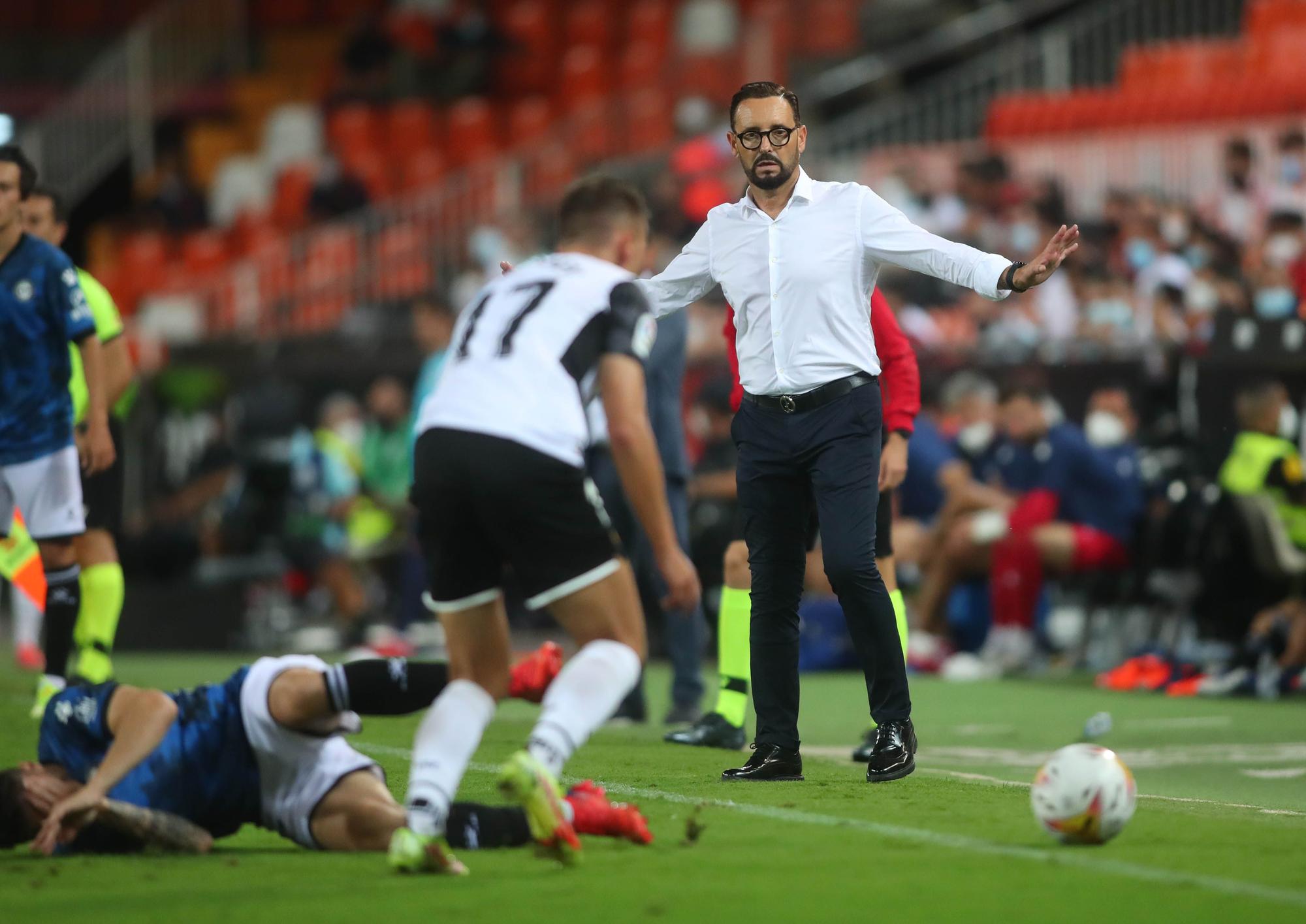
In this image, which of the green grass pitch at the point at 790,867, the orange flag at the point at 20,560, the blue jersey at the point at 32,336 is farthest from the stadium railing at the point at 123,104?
the green grass pitch at the point at 790,867

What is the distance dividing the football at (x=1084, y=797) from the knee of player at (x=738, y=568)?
8.67 ft

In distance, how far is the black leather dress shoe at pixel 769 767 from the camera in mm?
6566

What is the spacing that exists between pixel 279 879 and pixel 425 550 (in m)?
0.93

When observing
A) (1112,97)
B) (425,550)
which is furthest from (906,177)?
(425,550)

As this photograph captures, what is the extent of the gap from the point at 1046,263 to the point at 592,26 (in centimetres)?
1823

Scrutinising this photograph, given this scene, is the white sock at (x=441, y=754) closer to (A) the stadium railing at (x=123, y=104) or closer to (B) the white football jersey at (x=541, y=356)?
(B) the white football jersey at (x=541, y=356)

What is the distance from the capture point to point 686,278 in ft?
22.5

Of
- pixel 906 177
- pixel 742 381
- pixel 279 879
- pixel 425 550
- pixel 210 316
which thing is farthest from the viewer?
pixel 210 316

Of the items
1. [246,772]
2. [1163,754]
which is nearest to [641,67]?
[1163,754]

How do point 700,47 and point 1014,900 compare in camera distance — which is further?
point 700,47

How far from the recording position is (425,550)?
5211mm

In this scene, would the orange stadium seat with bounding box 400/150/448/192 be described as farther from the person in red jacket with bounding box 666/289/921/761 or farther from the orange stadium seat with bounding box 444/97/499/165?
the person in red jacket with bounding box 666/289/921/761

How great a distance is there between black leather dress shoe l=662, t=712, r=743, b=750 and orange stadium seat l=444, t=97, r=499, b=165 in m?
15.2

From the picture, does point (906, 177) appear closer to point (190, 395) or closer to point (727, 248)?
point (190, 395)
